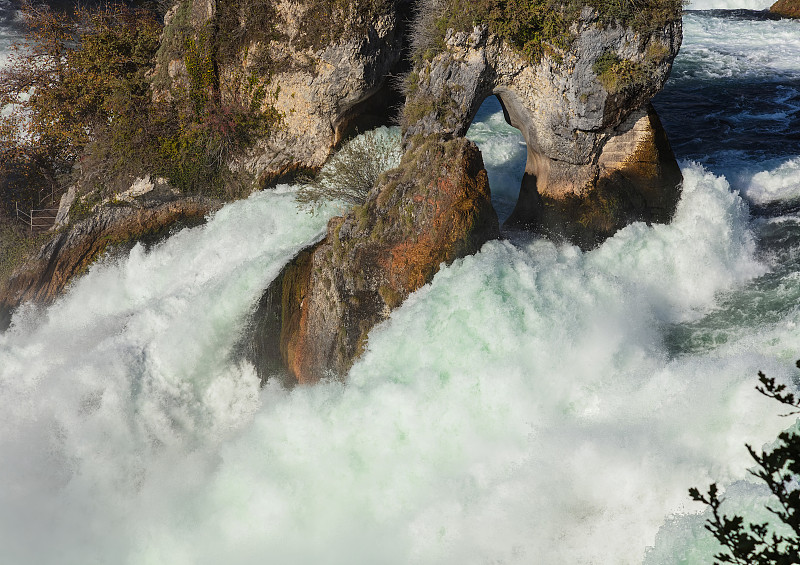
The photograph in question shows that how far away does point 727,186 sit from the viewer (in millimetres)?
12695

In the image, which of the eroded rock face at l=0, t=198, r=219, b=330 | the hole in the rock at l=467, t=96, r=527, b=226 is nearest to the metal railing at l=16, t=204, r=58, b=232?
the eroded rock face at l=0, t=198, r=219, b=330

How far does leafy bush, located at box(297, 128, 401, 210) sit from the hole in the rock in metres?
2.30

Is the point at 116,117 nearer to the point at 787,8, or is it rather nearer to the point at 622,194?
the point at 622,194

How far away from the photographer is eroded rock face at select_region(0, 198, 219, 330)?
15.5 m

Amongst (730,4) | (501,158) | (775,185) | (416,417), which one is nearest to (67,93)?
(501,158)

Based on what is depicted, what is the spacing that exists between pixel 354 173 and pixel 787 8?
21.0m

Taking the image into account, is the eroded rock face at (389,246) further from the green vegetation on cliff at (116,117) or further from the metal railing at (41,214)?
the metal railing at (41,214)

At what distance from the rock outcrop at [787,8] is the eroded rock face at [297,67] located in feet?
59.6

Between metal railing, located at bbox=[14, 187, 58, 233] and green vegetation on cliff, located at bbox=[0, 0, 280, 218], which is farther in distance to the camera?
metal railing, located at bbox=[14, 187, 58, 233]

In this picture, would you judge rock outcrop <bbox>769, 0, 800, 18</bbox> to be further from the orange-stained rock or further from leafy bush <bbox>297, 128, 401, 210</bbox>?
leafy bush <bbox>297, 128, 401, 210</bbox>

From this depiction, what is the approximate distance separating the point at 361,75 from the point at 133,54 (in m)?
6.28

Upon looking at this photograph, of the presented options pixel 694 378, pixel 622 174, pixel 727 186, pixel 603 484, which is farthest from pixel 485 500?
pixel 727 186

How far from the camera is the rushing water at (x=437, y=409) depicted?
778 centimetres

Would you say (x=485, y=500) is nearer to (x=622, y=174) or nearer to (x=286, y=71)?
(x=622, y=174)
